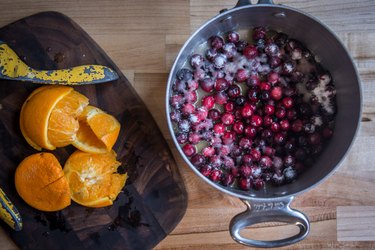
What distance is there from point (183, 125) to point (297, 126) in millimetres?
275

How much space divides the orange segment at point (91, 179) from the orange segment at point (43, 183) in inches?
1.0

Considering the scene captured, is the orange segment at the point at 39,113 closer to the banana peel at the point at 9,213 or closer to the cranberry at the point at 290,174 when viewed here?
the banana peel at the point at 9,213

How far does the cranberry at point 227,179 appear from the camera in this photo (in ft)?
3.56

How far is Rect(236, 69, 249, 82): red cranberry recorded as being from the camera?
109 cm

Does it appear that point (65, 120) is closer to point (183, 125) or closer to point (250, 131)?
point (183, 125)

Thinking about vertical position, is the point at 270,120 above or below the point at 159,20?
below

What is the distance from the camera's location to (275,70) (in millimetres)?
1102

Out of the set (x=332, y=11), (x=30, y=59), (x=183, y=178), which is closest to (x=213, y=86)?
(x=183, y=178)

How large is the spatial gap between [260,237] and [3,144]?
687 mm

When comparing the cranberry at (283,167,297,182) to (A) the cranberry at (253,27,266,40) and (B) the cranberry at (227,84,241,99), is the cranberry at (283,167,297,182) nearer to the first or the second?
(B) the cranberry at (227,84,241,99)

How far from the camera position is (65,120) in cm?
103

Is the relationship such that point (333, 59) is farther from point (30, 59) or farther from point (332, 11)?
point (30, 59)

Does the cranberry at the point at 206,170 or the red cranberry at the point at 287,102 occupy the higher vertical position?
the red cranberry at the point at 287,102

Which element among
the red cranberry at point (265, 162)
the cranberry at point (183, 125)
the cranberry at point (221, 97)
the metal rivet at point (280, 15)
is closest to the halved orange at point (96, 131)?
the cranberry at point (183, 125)
